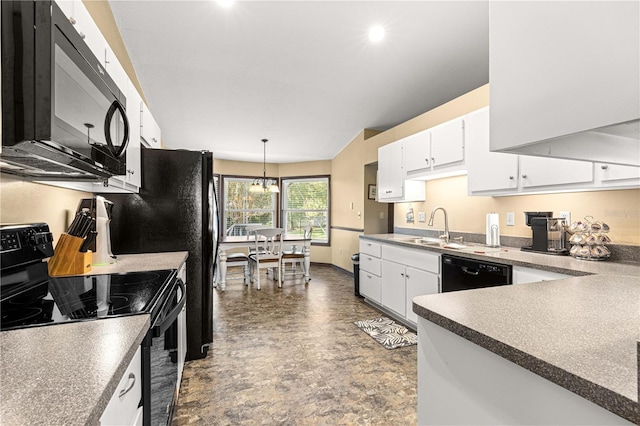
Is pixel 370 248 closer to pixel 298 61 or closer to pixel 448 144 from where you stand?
pixel 448 144

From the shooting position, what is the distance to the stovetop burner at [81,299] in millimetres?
936

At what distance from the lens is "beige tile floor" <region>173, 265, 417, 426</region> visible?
1.79m

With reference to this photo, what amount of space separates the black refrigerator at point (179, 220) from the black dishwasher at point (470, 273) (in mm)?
1992

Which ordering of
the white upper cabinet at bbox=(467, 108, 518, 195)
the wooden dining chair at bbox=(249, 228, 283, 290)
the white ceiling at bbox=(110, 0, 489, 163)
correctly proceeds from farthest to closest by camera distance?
the wooden dining chair at bbox=(249, 228, 283, 290), the white ceiling at bbox=(110, 0, 489, 163), the white upper cabinet at bbox=(467, 108, 518, 195)

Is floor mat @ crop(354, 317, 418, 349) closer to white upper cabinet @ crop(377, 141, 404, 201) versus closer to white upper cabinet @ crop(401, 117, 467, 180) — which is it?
white upper cabinet @ crop(377, 141, 404, 201)

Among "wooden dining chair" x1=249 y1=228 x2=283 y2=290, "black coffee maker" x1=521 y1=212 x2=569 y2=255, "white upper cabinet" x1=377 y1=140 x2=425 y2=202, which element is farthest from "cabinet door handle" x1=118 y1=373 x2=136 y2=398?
"wooden dining chair" x1=249 y1=228 x2=283 y2=290

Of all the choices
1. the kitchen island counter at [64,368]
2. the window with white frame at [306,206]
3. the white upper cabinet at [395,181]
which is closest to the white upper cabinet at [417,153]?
the white upper cabinet at [395,181]

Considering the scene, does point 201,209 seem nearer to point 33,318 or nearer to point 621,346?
point 33,318

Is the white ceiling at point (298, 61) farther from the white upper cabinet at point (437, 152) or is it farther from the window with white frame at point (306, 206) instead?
the window with white frame at point (306, 206)

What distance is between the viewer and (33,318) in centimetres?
92

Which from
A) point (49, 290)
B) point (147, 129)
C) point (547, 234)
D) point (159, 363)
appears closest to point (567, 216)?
point (547, 234)

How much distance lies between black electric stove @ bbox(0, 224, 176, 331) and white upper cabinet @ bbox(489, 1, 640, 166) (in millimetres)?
1167

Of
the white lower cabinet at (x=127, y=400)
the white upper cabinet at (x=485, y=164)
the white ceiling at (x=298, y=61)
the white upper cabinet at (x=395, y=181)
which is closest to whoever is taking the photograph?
the white lower cabinet at (x=127, y=400)

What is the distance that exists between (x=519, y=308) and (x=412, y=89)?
141 inches
